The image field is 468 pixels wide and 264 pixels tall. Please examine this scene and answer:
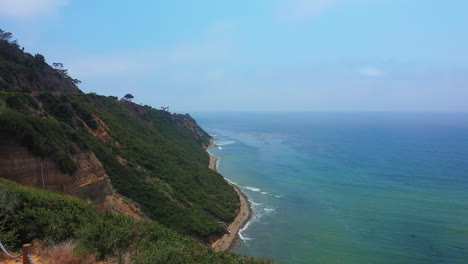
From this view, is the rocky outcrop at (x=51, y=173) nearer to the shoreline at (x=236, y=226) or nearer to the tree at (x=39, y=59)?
the shoreline at (x=236, y=226)

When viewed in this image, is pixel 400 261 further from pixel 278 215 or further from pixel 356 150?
pixel 356 150

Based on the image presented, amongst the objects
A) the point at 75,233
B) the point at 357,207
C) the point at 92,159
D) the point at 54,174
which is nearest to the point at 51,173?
the point at 54,174

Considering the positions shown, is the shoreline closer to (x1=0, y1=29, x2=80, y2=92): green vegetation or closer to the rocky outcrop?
the rocky outcrop

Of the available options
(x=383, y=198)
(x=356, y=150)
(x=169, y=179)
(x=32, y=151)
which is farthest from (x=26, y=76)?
(x=356, y=150)

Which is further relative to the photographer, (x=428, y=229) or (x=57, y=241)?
(x=428, y=229)

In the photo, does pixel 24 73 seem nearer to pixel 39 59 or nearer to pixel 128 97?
pixel 39 59
